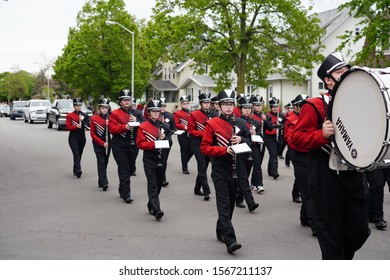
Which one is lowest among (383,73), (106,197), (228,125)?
(106,197)

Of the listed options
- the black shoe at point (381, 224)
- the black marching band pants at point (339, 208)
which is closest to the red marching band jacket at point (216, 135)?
the black marching band pants at point (339, 208)

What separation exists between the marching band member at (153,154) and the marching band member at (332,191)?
4275mm

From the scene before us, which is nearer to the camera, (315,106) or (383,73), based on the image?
(383,73)

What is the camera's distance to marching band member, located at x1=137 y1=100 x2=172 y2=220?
9445 millimetres

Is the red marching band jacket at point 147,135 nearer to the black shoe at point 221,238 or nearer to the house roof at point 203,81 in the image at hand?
the black shoe at point 221,238

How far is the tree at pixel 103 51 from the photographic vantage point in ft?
184

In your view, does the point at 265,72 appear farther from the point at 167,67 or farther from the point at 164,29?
the point at 167,67

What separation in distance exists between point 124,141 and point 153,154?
5.87ft

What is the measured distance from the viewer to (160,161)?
32.0 feet

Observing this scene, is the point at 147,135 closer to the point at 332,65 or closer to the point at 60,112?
the point at 332,65

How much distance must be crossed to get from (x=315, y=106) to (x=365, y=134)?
80 centimetres

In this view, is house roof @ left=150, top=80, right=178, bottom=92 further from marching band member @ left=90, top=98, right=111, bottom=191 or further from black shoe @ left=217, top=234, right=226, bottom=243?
black shoe @ left=217, top=234, right=226, bottom=243

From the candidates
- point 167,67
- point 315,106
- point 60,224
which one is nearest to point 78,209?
point 60,224

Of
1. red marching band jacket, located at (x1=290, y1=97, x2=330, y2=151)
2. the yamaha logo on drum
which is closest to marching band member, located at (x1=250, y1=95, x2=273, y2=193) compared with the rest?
red marching band jacket, located at (x1=290, y1=97, x2=330, y2=151)
